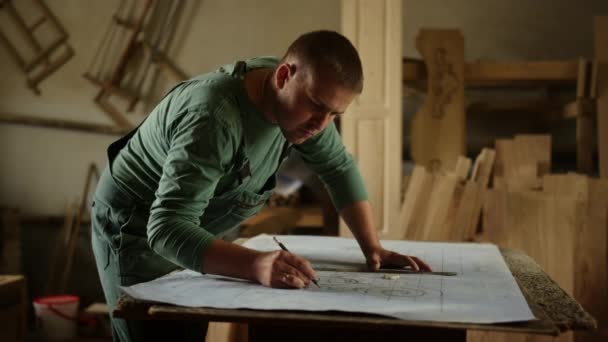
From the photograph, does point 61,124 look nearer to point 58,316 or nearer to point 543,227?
point 58,316

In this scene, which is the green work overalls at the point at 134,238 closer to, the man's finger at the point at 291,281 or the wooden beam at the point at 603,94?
the man's finger at the point at 291,281

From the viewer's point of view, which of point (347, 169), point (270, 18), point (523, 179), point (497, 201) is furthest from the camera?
point (270, 18)

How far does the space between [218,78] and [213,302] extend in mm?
675

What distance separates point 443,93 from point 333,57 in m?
2.99

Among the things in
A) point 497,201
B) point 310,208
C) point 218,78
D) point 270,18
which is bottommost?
point 310,208

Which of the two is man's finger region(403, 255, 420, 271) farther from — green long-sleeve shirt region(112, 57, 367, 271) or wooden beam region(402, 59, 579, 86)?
wooden beam region(402, 59, 579, 86)

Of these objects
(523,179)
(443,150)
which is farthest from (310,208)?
(523,179)

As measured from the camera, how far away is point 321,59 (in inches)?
68.5

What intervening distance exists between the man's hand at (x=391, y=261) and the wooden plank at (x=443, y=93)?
263 cm

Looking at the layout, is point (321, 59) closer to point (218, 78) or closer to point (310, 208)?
point (218, 78)

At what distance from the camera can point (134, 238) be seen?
2.03 meters

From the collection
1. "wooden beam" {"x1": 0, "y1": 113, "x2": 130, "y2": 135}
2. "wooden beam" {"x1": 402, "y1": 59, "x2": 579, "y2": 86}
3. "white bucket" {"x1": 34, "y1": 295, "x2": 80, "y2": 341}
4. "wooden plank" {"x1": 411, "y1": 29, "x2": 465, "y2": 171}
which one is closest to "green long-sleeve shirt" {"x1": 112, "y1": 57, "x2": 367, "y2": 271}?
"wooden plank" {"x1": 411, "y1": 29, "x2": 465, "y2": 171}

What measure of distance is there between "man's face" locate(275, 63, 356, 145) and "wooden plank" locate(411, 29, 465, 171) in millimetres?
2875

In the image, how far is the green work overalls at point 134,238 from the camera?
1958 millimetres
